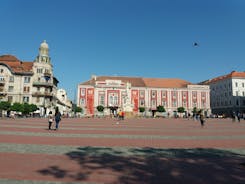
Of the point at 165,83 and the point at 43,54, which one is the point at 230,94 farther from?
the point at 43,54

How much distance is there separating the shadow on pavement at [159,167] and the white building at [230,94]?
72.9 metres

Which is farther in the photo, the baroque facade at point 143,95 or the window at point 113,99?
the window at point 113,99

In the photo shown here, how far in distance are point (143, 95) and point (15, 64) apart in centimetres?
4083

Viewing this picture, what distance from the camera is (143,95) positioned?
3029 inches

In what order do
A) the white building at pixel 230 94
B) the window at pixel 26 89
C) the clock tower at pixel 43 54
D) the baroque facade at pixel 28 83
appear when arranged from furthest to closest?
1. the white building at pixel 230 94
2. the clock tower at pixel 43 54
3. the window at pixel 26 89
4. the baroque facade at pixel 28 83

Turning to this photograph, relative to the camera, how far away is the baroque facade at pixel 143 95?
7406 cm

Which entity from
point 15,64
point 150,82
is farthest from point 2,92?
point 150,82

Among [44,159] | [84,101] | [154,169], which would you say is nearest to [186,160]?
[154,169]

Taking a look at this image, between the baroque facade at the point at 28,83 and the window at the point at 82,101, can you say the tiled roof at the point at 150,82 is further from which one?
the baroque facade at the point at 28,83

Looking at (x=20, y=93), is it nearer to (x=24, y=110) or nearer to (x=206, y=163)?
(x=24, y=110)

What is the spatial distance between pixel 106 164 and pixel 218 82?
86433mm

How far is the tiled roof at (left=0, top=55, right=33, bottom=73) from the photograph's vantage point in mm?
56969

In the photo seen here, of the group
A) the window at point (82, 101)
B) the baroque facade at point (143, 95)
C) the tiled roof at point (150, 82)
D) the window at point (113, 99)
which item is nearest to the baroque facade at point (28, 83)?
the window at point (82, 101)

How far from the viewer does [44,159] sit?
6.83 meters
